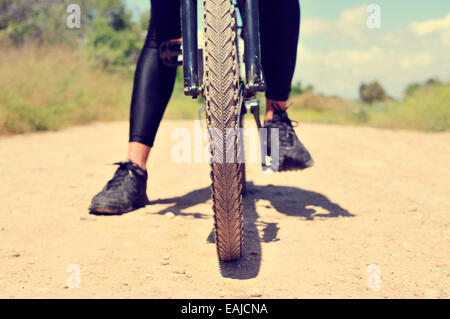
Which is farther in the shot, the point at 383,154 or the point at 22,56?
the point at 22,56

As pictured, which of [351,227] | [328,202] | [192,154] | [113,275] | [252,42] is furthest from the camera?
[192,154]

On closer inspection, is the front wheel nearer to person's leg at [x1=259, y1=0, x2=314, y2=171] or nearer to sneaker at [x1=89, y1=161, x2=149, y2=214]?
person's leg at [x1=259, y1=0, x2=314, y2=171]

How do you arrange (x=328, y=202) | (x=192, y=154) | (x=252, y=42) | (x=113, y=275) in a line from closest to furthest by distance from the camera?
(x=113, y=275), (x=252, y=42), (x=328, y=202), (x=192, y=154)

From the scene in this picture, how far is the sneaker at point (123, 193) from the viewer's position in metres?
2.35

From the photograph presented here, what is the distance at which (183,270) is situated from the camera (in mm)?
1631

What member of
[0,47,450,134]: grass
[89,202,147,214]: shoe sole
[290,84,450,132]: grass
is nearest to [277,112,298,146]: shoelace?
[89,202,147,214]: shoe sole

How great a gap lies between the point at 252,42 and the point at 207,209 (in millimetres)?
976

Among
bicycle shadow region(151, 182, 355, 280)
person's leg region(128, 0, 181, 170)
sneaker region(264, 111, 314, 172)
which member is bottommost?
bicycle shadow region(151, 182, 355, 280)

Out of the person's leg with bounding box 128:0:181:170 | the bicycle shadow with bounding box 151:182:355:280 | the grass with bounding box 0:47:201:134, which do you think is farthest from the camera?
the grass with bounding box 0:47:201:134

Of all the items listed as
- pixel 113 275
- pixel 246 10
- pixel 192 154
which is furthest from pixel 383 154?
pixel 113 275

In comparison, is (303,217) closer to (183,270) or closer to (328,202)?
(328,202)

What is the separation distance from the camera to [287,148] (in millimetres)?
2303

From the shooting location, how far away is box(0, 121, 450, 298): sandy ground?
1.52 meters

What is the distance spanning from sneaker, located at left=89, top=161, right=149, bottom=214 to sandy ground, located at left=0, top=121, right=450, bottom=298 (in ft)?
0.18
